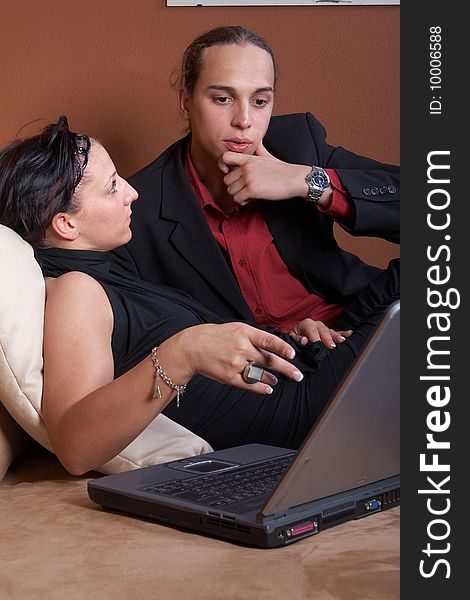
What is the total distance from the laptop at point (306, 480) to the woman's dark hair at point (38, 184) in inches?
23.2

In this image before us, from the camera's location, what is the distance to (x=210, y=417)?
1843 mm

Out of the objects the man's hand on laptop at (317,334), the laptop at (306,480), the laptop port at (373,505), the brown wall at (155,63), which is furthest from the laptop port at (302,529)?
the brown wall at (155,63)

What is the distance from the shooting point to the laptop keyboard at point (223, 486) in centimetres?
137

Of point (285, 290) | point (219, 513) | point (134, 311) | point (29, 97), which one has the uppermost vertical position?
point (29, 97)

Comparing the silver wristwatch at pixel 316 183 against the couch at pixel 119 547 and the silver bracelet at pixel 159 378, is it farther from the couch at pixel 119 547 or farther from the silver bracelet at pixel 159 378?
the silver bracelet at pixel 159 378

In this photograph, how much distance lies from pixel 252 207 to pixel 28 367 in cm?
103

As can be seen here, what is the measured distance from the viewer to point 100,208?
191 centimetres

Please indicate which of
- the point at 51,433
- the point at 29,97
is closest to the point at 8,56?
the point at 29,97

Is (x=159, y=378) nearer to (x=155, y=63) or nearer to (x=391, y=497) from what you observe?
(x=391, y=497)

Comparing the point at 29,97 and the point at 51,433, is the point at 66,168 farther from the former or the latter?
the point at 29,97

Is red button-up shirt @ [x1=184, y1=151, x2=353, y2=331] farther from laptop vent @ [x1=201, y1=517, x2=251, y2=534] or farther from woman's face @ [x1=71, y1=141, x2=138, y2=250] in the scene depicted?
laptop vent @ [x1=201, y1=517, x2=251, y2=534]

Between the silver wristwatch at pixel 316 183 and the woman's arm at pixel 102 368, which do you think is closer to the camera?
the woman's arm at pixel 102 368

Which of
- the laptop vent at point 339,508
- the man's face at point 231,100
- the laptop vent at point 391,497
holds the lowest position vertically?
the laptop vent at point 339,508

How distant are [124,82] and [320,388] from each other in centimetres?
129
